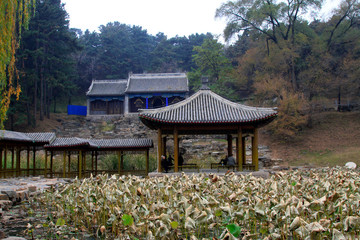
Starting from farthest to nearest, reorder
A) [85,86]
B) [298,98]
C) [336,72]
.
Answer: [85,86]
[336,72]
[298,98]

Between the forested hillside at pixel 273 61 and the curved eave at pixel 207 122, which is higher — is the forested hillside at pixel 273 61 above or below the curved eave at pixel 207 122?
above

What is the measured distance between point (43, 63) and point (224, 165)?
1002 inches

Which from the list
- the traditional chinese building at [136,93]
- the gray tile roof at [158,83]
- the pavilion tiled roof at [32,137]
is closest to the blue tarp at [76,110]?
the traditional chinese building at [136,93]

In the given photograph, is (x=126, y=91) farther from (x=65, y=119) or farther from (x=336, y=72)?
(x=336, y=72)

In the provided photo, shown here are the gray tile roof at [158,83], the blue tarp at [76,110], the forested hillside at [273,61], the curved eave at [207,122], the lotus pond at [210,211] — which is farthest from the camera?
the blue tarp at [76,110]

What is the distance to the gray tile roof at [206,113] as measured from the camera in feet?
49.3

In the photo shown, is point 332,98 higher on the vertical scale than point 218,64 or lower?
lower

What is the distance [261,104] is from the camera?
30141mm

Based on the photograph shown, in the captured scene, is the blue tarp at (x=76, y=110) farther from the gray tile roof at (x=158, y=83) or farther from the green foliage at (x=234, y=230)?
the green foliage at (x=234, y=230)

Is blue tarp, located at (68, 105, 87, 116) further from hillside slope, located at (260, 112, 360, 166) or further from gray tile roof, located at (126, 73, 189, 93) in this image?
hillside slope, located at (260, 112, 360, 166)

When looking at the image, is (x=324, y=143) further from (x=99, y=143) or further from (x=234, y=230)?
(x=234, y=230)

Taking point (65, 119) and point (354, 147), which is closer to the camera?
point (354, 147)

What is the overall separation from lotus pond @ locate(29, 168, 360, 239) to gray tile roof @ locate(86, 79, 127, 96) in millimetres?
30884

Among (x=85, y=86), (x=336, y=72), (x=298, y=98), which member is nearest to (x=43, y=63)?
(x=85, y=86)
